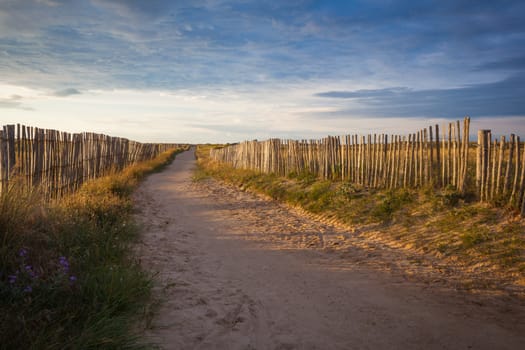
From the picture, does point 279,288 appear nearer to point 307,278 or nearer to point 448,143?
point 307,278

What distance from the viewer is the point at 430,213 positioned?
718 centimetres

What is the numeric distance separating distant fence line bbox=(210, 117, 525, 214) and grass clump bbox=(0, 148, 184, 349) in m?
6.20

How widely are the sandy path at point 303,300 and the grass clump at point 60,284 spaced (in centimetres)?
40

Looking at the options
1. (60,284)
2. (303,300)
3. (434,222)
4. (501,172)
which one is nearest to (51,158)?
(60,284)

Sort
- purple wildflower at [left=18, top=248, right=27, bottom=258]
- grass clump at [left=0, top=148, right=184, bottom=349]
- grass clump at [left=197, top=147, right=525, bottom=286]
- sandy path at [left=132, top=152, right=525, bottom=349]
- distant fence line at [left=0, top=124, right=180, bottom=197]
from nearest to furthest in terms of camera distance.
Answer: grass clump at [left=0, top=148, right=184, bottom=349] → sandy path at [left=132, top=152, right=525, bottom=349] → purple wildflower at [left=18, top=248, right=27, bottom=258] → grass clump at [left=197, top=147, right=525, bottom=286] → distant fence line at [left=0, top=124, right=180, bottom=197]

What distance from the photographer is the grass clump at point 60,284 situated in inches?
107

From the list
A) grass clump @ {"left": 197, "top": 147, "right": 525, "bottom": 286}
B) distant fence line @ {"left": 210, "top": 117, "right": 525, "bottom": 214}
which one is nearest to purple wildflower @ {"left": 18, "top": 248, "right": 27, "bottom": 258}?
grass clump @ {"left": 197, "top": 147, "right": 525, "bottom": 286}

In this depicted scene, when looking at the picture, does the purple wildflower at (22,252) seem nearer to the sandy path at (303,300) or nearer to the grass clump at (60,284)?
the grass clump at (60,284)

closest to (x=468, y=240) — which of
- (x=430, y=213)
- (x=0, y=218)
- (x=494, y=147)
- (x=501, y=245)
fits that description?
(x=501, y=245)

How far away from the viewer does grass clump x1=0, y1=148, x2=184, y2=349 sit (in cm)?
272

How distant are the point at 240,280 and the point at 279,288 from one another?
Result: 533mm

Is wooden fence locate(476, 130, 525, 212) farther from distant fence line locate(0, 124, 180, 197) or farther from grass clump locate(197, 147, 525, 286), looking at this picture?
distant fence line locate(0, 124, 180, 197)

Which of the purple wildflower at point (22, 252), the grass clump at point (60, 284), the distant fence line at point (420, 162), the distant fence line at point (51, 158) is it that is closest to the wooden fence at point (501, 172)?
the distant fence line at point (420, 162)

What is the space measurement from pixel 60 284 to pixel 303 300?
7.88 ft
